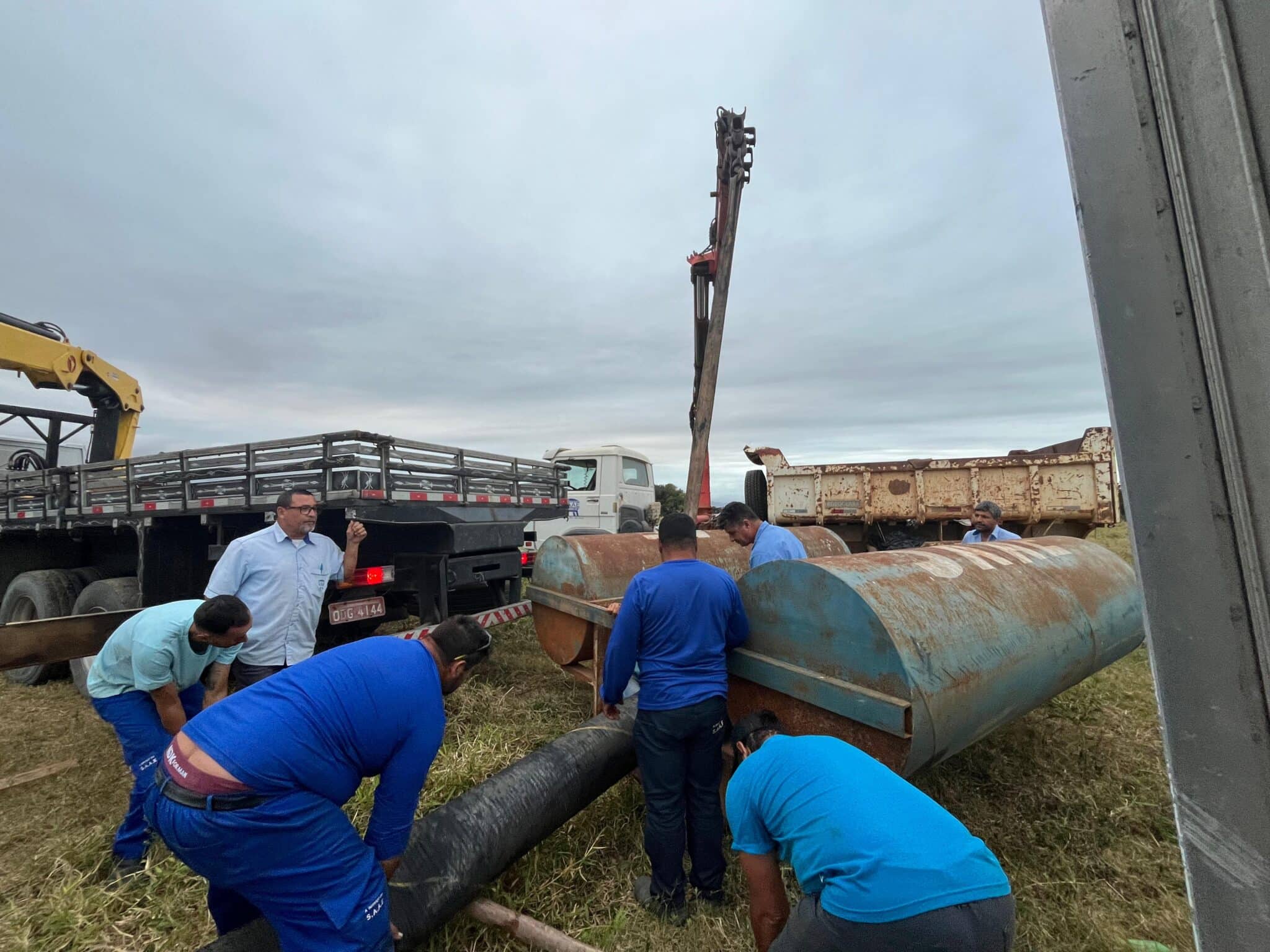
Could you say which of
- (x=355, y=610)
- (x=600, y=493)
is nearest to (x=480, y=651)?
(x=355, y=610)

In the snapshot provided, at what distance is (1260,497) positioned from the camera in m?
0.98

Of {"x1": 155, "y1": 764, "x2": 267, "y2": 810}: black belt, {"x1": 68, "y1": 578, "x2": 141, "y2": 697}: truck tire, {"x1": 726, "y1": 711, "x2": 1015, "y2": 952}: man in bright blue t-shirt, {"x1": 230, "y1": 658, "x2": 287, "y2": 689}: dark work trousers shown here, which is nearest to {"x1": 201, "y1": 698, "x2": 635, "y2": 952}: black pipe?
{"x1": 155, "y1": 764, "x2": 267, "y2": 810}: black belt

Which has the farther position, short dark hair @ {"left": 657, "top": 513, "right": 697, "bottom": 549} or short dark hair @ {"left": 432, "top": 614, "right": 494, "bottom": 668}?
short dark hair @ {"left": 657, "top": 513, "right": 697, "bottom": 549}

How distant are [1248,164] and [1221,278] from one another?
18cm

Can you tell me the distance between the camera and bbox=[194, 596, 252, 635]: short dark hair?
2836 millimetres

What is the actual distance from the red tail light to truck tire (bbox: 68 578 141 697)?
7.82 ft

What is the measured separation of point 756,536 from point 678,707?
4.60 ft

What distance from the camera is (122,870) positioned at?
2994mm

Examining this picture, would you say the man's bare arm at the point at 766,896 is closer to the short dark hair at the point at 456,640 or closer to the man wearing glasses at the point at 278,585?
the short dark hair at the point at 456,640

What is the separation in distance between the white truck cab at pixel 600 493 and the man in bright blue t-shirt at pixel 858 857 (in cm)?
720

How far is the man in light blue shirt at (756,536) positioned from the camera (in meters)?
3.71

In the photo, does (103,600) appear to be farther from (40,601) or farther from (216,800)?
(216,800)

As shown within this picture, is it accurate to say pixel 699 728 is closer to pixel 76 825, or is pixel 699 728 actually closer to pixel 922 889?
pixel 922 889

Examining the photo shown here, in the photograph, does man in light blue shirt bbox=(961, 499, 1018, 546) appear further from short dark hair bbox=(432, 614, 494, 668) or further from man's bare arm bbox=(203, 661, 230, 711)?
man's bare arm bbox=(203, 661, 230, 711)
